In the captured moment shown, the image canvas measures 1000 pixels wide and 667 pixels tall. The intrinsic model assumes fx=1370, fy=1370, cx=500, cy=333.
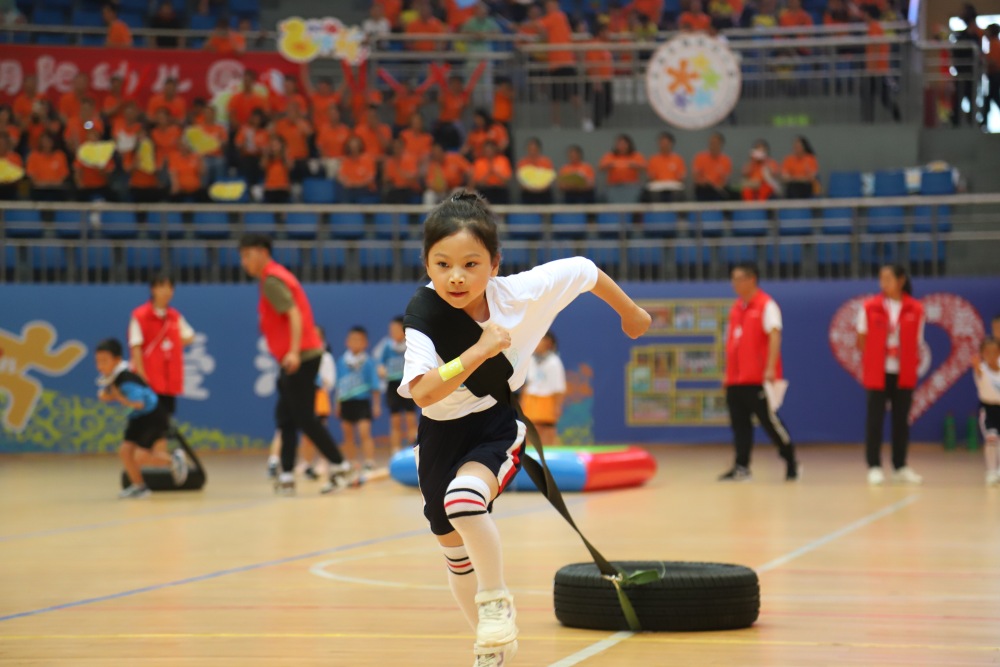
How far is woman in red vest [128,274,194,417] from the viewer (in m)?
12.8

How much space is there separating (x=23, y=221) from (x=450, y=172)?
5854mm

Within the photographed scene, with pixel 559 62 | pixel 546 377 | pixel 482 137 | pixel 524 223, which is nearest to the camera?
pixel 546 377

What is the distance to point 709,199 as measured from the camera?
64.2ft

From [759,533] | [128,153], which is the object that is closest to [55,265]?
[128,153]

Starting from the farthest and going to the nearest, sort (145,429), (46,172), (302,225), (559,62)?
1. (559,62)
2. (46,172)
3. (302,225)
4. (145,429)

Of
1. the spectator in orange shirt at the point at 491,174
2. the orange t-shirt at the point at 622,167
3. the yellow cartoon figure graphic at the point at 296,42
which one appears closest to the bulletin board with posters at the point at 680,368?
the orange t-shirt at the point at 622,167

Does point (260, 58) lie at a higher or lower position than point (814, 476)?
higher

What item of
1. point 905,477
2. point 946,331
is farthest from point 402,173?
point 905,477

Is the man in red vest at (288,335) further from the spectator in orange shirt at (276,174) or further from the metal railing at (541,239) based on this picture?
the spectator in orange shirt at (276,174)

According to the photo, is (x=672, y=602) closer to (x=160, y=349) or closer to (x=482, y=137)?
(x=160, y=349)

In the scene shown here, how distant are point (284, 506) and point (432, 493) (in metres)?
7.06

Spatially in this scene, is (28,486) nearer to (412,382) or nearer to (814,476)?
(814,476)

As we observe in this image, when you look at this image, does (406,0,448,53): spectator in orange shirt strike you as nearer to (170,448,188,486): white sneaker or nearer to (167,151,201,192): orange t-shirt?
(167,151,201,192): orange t-shirt

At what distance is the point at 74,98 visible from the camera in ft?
68.8
